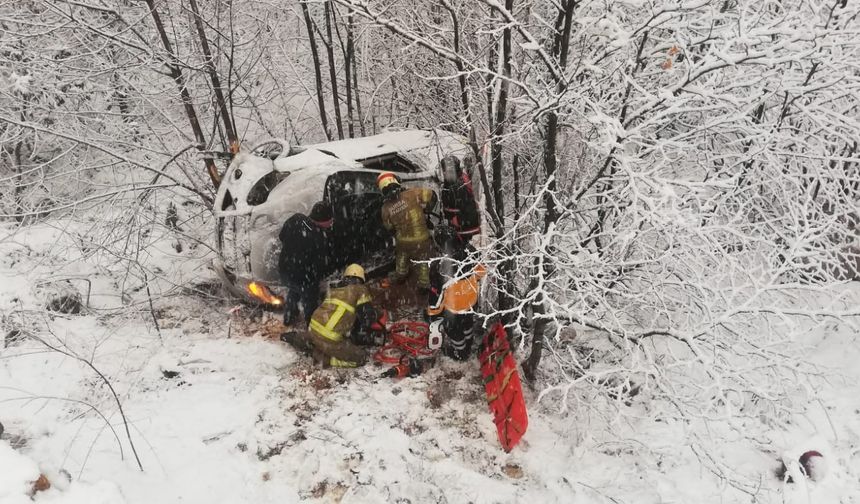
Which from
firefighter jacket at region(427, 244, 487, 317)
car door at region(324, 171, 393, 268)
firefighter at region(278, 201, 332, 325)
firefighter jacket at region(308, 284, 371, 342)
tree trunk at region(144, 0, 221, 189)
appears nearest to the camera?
firefighter jacket at region(427, 244, 487, 317)

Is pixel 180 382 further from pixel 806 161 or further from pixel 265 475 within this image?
pixel 806 161

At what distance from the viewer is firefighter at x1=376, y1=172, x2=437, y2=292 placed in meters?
5.58

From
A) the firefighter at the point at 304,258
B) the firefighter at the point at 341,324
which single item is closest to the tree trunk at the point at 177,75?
the firefighter at the point at 304,258

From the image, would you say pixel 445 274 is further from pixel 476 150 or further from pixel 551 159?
pixel 551 159

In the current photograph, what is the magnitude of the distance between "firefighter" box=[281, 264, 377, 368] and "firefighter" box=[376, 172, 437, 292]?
0.73 metres

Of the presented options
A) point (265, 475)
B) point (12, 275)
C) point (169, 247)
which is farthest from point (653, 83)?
point (12, 275)

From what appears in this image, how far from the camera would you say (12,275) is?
6352mm

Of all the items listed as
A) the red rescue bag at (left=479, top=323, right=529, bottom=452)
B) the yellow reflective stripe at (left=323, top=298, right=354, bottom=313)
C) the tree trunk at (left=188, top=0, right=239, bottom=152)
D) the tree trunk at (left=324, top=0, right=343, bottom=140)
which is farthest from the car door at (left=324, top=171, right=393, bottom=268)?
the tree trunk at (left=324, top=0, right=343, bottom=140)

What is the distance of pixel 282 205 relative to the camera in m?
5.48

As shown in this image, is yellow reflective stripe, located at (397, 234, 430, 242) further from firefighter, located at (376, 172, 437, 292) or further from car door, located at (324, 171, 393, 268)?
car door, located at (324, 171, 393, 268)

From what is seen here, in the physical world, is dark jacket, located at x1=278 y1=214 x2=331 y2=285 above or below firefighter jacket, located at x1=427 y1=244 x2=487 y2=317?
above

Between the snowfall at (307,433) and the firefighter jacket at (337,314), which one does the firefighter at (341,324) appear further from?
the snowfall at (307,433)

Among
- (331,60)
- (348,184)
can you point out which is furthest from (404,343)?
(331,60)

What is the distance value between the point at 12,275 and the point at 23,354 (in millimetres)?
2096
